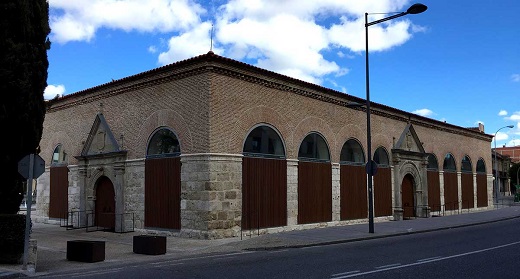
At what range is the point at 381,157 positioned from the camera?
2756cm

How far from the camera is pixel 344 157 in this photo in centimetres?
2423

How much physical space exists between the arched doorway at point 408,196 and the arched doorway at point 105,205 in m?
17.6

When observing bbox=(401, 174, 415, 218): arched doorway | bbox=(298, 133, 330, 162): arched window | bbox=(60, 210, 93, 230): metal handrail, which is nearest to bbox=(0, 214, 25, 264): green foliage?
bbox=(60, 210, 93, 230): metal handrail

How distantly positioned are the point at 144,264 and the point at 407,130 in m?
22.3

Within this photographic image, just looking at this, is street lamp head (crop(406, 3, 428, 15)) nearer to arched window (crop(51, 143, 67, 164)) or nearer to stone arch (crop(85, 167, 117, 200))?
stone arch (crop(85, 167, 117, 200))

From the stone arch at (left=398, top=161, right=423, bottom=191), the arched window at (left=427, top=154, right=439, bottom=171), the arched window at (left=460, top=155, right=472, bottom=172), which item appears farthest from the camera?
the arched window at (left=460, top=155, right=472, bottom=172)

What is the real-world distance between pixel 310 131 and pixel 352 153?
4037 mm

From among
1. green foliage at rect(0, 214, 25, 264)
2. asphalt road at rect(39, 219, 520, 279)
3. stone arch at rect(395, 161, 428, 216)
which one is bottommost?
asphalt road at rect(39, 219, 520, 279)

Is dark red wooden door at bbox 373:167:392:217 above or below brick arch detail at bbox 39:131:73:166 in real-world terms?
below

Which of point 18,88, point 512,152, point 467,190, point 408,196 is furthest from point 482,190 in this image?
point 512,152

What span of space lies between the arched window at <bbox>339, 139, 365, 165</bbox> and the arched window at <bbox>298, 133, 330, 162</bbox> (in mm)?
1470

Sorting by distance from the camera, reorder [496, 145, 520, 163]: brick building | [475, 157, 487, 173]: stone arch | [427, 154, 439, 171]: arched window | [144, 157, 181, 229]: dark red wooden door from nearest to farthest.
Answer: [144, 157, 181, 229]: dark red wooden door < [427, 154, 439, 171]: arched window < [475, 157, 487, 173]: stone arch < [496, 145, 520, 163]: brick building

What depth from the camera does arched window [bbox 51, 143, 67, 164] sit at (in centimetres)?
2569

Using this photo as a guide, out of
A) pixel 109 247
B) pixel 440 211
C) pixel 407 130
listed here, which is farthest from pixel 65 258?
pixel 440 211
